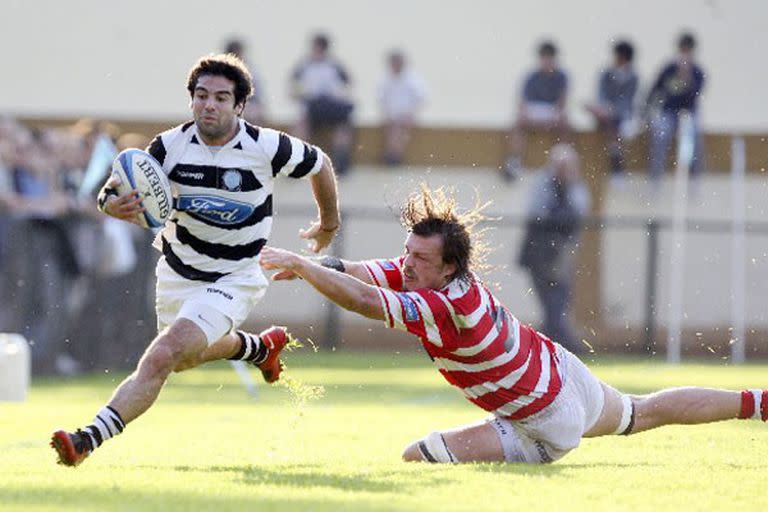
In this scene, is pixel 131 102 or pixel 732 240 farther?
pixel 131 102

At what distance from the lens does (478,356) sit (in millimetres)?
9180

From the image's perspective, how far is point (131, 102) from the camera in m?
24.7

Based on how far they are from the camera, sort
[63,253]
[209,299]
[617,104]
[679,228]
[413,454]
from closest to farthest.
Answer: [413,454] → [209,299] → [63,253] → [679,228] → [617,104]

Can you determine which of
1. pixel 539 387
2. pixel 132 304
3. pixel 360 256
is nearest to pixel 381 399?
pixel 132 304

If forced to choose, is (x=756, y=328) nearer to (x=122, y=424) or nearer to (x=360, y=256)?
(x=360, y=256)

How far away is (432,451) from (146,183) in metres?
1.91

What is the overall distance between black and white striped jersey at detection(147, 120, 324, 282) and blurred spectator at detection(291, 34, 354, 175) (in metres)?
12.5

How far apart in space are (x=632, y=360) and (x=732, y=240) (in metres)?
2.63

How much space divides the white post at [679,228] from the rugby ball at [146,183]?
42.2 ft

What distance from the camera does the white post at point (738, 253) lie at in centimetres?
2212

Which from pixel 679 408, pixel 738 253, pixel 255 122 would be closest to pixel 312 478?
pixel 679 408

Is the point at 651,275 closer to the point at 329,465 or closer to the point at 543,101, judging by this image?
the point at 543,101

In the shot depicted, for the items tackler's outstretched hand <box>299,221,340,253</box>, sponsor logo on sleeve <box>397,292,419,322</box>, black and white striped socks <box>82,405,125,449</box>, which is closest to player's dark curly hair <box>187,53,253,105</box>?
tackler's outstretched hand <box>299,221,340,253</box>

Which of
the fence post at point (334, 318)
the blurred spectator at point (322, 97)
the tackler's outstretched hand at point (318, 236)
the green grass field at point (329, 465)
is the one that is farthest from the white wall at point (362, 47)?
the tackler's outstretched hand at point (318, 236)
